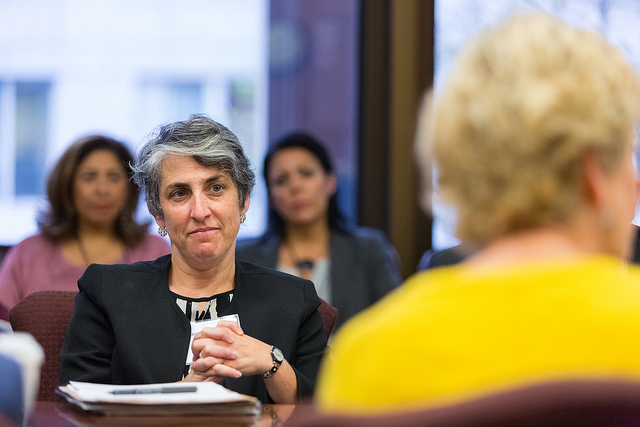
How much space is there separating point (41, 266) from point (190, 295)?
1686 mm

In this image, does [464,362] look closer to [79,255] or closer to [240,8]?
[79,255]

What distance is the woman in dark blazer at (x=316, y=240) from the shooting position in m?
3.81

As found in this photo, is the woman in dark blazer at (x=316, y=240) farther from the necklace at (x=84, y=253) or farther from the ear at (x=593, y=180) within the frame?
the ear at (x=593, y=180)

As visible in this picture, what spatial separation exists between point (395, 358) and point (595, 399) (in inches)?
8.3

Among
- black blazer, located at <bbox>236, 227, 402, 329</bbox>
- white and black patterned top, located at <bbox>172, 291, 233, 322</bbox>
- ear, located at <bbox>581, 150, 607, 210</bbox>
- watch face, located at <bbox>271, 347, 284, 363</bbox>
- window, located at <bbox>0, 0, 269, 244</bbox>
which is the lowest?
black blazer, located at <bbox>236, 227, 402, 329</bbox>

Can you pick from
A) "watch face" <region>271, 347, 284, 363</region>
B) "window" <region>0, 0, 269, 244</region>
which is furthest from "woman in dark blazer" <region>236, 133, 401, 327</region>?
"watch face" <region>271, 347, 284, 363</region>

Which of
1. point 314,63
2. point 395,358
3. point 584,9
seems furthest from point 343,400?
point 584,9

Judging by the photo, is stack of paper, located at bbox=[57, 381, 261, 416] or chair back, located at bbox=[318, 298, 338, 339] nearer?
stack of paper, located at bbox=[57, 381, 261, 416]

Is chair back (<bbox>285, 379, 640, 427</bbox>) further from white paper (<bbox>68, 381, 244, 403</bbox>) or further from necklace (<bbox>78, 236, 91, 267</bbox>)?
necklace (<bbox>78, 236, 91, 267</bbox>)

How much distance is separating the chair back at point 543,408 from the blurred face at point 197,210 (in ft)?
4.50

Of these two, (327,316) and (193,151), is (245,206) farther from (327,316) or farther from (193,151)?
(327,316)

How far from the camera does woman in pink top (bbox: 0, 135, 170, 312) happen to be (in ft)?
11.4

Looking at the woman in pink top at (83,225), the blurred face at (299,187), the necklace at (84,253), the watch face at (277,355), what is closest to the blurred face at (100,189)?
the woman in pink top at (83,225)

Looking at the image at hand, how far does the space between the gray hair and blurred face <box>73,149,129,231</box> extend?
1498 mm
